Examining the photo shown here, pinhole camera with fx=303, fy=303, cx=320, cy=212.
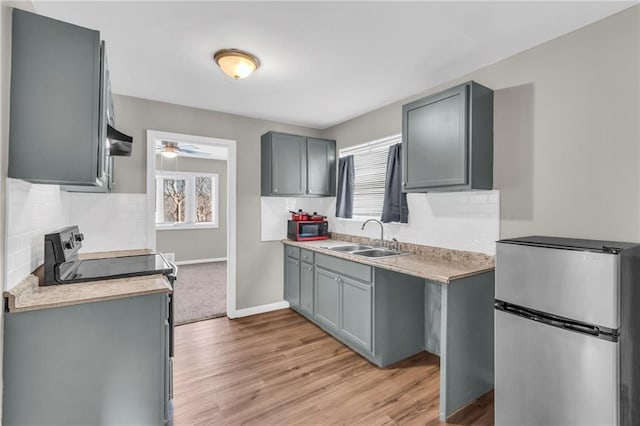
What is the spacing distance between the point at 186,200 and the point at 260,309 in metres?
4.28

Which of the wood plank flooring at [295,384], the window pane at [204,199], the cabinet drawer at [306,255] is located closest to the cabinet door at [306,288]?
the cabinet drawer at [306,255]

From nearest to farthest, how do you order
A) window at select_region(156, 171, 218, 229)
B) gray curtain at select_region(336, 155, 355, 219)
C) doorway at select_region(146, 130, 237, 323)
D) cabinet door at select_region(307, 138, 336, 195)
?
gray curtain at select_region(336, 155, 355, 219) < cabinet door at select_region(307, 138, 336, 195) < doorway at select_region(146, 130, 237, 323) < window at select_region(156, 171, 218, 229)

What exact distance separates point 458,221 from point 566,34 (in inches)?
59.0

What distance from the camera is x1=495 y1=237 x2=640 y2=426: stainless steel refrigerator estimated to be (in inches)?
57.2

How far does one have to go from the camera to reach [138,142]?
3215 mm

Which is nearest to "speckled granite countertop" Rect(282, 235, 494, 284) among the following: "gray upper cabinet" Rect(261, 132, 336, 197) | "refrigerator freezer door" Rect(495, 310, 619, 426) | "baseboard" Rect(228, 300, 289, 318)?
"refrigerator freezer door" Rect(495, 310, 619, 426)

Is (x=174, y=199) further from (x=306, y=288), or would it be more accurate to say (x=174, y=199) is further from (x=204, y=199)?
(x=306, y=288)

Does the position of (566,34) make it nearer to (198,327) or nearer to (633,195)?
(633,195)

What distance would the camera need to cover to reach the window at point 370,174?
11.5 ft

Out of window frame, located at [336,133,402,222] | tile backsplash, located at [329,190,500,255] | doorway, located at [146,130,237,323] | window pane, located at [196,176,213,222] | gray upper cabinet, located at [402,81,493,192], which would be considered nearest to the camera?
gray upper cabinet, located at [402,81,493,192]

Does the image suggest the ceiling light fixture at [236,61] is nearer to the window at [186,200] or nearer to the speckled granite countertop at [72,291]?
the speckled granite countertop at [72,291]

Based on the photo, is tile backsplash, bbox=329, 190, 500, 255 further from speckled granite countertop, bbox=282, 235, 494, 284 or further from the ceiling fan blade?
the ceiling fan blade

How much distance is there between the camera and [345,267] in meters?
2.95

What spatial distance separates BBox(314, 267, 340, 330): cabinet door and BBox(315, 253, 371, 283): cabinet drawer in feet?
0.25
